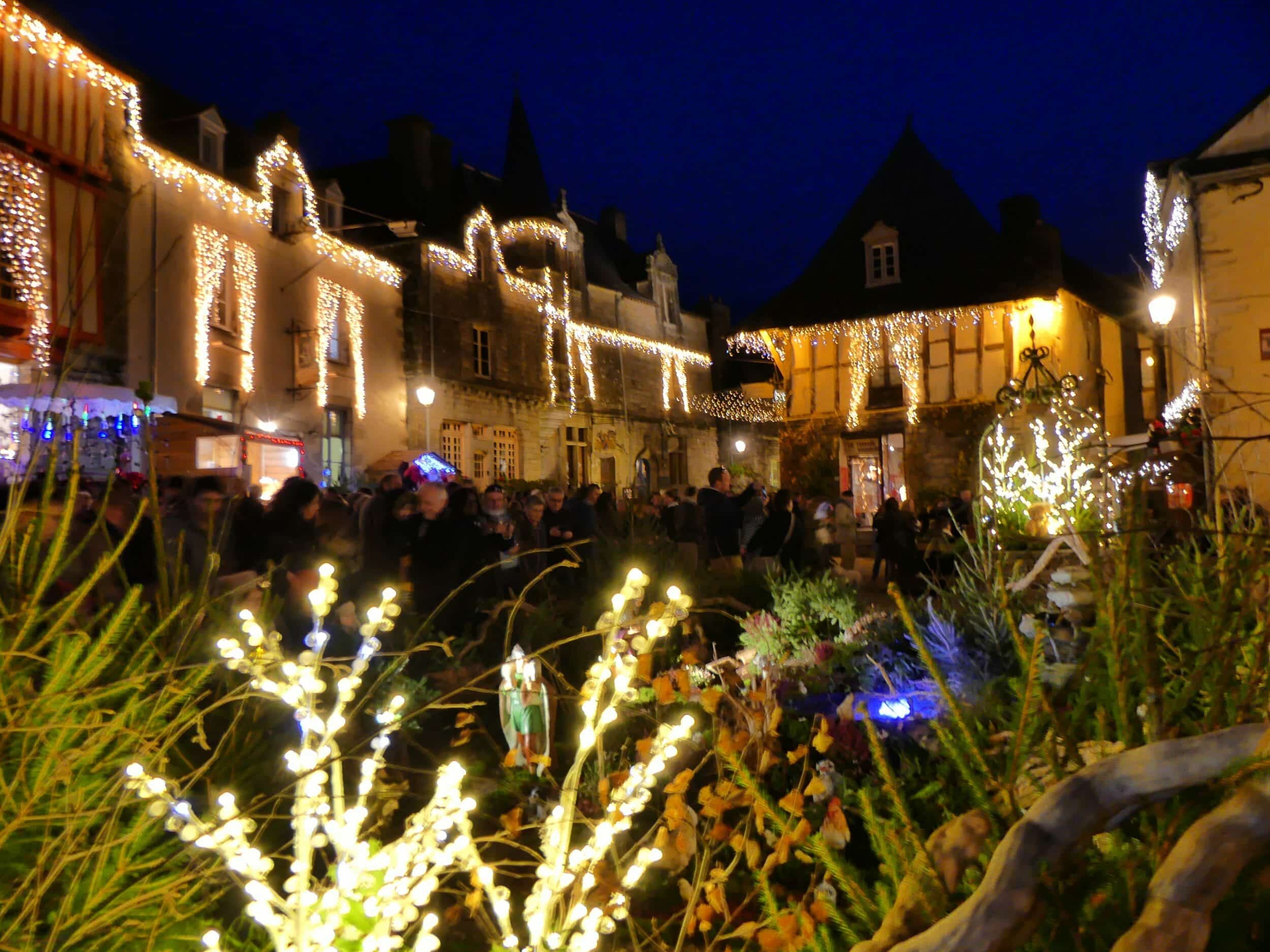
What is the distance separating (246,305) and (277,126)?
360cm

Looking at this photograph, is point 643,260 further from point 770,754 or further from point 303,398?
point 770,754

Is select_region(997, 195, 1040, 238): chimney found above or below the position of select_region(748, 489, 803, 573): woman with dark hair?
above

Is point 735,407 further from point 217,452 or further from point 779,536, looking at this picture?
point 779,536

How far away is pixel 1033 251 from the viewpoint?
23047mm

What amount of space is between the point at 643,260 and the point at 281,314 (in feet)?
54.4

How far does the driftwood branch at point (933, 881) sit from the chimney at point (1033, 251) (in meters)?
22.7

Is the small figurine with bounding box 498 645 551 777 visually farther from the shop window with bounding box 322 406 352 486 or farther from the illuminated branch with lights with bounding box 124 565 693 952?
the shop window with bounding box 322 406 352 486

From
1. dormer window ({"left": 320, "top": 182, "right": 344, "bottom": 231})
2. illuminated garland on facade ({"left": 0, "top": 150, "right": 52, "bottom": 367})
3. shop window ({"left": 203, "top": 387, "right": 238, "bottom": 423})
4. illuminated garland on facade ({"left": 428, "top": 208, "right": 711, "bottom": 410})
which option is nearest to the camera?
illuminated garland on facade ({"left": 0, "top": 150, "right": 52, "bottom": 367})

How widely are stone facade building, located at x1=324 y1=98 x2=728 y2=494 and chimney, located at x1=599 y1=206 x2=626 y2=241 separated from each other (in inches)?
15.7

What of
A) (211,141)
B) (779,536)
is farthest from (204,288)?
(779,536)

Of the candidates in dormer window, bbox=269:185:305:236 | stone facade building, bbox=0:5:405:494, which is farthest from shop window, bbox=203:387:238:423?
dormer window, bbox=269:185:305:236

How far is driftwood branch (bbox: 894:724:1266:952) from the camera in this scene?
1.34 meters

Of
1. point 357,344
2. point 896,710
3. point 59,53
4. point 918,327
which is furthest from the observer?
point 918,327

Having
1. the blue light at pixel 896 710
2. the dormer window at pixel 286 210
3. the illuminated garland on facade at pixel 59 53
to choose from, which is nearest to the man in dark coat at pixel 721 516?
the blue light at pixel 896 710
